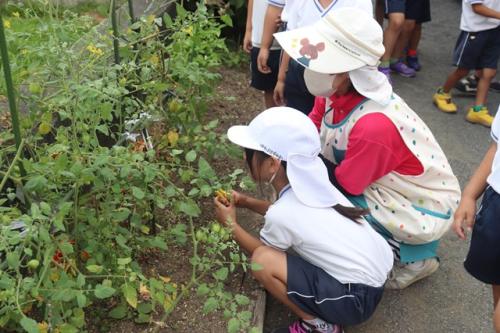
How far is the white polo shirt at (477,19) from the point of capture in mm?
4102

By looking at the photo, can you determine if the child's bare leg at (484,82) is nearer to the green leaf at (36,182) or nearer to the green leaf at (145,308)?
the green leaf at (145,308)

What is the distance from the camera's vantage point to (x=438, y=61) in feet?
18.0

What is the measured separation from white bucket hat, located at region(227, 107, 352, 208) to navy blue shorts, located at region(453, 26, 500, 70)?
2.58 m

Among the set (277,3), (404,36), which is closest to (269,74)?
(277,3)

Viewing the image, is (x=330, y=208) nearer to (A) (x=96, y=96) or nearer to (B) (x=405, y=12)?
(A) (x=96, y=96)

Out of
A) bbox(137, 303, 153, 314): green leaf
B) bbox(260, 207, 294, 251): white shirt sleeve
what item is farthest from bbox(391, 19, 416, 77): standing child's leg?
bbox(137, 303, 153, 314): green leaf

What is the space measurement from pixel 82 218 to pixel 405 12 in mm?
3789

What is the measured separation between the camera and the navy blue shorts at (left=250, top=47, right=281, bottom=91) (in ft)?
11.2

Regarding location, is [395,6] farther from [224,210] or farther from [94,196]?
[94,196]

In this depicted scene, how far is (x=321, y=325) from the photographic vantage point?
7.58 feet

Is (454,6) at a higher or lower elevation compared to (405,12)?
lower

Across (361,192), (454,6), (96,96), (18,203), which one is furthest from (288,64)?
(454,6)

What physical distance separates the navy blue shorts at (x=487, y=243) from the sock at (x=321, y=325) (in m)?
0.58

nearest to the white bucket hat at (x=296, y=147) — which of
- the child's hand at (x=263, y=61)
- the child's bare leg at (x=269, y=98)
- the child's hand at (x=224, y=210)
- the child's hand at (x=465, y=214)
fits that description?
the child's hand at (x=224, y=210)
